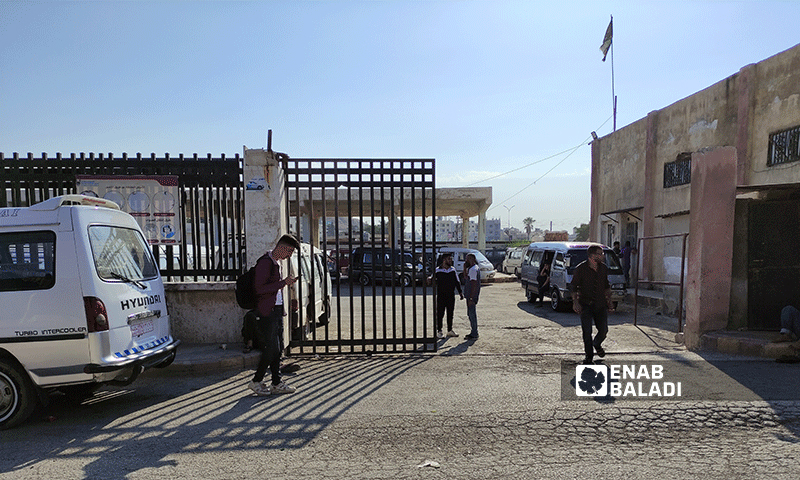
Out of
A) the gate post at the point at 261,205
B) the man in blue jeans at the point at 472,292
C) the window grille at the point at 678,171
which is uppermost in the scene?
the window grille at the point at 678,171

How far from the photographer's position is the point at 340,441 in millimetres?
4340

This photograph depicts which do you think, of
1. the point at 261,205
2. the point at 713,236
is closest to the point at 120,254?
the point at 261,205

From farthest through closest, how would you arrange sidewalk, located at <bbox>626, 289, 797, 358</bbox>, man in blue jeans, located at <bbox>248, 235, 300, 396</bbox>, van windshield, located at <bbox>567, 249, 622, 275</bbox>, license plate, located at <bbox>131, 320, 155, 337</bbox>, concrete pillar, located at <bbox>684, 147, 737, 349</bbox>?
van windshield, located at <bbox>567, 249, 622, 275</bbox>
concrete pillar, located at <bbox>684, 147, 737, 349</bbox>
sidewalk, located at <bbox>626, 289, 797, 358</bbox>
man in blue jeans, located at <bbox>248, 235, 300, 396</bbox>
license plate, located at <bbox>131, 320, 155, 337</bbox>

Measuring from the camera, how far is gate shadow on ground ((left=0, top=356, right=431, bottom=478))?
13.5 ft

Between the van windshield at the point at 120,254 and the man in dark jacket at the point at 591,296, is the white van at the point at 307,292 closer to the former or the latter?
the van windshield at the point at 120,254

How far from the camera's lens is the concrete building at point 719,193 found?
8.11m

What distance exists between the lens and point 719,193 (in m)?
8.09

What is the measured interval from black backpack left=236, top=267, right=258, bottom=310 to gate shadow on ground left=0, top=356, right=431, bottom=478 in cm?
114

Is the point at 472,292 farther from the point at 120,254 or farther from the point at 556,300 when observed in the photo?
the point at 120,254

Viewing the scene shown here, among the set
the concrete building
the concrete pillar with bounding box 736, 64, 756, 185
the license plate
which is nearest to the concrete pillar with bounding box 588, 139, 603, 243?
the concrete building

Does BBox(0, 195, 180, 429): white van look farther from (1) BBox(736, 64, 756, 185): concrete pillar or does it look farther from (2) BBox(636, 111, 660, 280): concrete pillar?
(2) BBox(636, 111, 660, 280): concrete pillar

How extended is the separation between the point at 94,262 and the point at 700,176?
9.05 metres

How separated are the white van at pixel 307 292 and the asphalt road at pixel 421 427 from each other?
944mm

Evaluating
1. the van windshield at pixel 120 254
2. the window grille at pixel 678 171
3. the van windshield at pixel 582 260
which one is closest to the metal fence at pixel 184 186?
the van windshield at pixel 120 254
